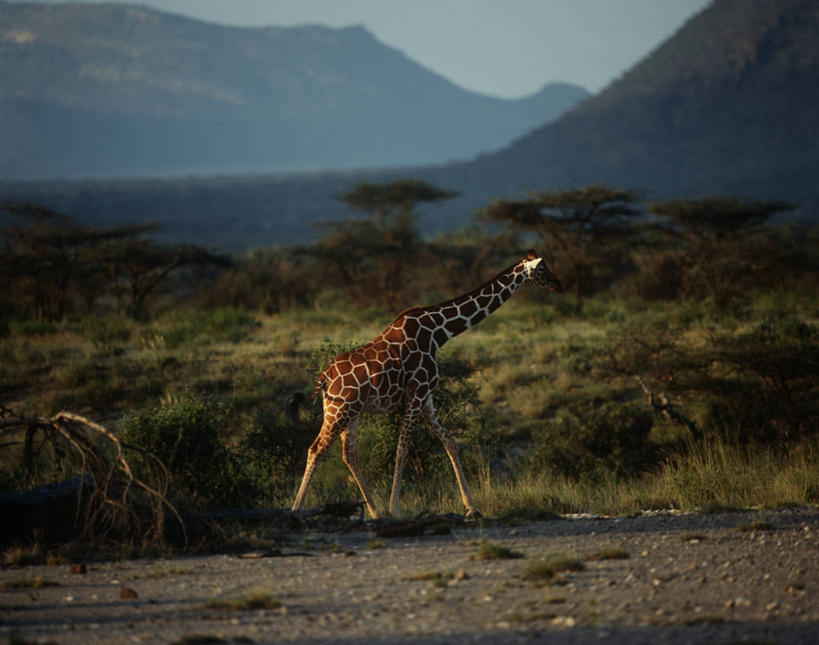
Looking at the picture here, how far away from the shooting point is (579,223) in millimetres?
31125

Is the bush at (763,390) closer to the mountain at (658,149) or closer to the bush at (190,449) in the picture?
the bush at (190,449)

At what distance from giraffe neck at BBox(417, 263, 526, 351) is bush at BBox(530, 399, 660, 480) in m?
3.91

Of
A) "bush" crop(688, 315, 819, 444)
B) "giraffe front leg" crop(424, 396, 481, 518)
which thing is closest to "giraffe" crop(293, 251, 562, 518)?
"giraffe front leg" crop(424, 396, 481, 518)

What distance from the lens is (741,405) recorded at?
47.9 feet

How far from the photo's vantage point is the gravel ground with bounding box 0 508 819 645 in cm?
555

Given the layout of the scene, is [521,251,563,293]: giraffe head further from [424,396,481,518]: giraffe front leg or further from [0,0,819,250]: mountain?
[0,0,819,250]: mountain

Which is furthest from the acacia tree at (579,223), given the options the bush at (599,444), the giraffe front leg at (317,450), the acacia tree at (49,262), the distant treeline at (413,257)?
the giraffe front leg at (317,450)

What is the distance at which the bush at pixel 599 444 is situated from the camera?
44.9 ft

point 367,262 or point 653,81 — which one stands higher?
point 653,81

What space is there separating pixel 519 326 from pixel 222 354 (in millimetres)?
7524

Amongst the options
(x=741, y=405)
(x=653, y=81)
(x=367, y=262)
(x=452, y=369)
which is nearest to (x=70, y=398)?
(x=452, y=369)

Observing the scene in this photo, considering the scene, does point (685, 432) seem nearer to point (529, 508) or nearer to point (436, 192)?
point (529, 508)

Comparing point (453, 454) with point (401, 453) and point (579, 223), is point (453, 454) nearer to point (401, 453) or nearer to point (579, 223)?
point (401, 453)

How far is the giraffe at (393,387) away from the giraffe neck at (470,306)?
12 millimetres
